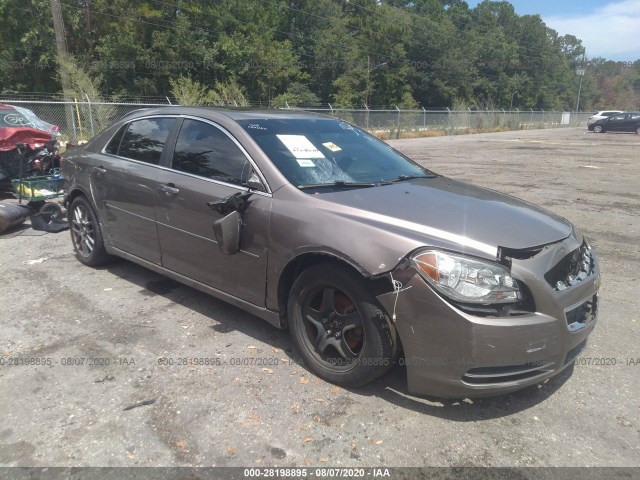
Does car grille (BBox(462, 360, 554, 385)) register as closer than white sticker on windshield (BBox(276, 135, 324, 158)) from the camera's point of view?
Yes

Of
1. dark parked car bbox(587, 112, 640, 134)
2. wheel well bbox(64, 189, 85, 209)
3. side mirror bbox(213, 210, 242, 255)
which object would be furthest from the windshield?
dark parked car bbox(587, 112, 640, 134)

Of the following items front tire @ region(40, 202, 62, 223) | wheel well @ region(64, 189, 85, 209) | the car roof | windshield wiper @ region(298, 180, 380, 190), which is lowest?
front tire @ region(40, 202, 62, 223)

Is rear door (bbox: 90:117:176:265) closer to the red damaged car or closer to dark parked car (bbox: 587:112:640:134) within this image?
the red damaged car

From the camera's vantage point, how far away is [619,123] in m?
39.5

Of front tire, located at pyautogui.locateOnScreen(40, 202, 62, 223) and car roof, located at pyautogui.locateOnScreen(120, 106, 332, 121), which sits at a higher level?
car roof, located at pyautogui.locateOnScreen(120, 106, 332, 121)

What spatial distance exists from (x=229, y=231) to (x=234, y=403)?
1122 millimetres

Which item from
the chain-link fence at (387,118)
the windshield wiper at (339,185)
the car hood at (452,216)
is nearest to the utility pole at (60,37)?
the chain-link fence at (387,118)

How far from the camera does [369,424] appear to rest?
281cm

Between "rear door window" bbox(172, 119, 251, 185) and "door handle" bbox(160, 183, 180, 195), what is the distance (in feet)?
0.51

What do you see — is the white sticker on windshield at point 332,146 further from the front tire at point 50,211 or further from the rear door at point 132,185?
the front tire at point 50,211

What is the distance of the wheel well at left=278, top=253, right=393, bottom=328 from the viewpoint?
9.17ft

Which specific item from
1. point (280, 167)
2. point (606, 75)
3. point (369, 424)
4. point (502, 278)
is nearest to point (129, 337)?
point (280, 167)

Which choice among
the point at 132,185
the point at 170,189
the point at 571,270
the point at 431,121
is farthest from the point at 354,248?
the point at 431,121

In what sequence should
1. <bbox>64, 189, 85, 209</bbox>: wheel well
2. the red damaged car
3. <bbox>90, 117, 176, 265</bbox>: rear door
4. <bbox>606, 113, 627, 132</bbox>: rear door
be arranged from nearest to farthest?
<bbox>90, 117, 176, 265</bbox>: rear door
<bbox>64, 189, 85, 209</bbox>: wheel well
the red damaged car
<bbox>606, 113, 627, 132</bbox>: rear door
